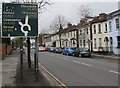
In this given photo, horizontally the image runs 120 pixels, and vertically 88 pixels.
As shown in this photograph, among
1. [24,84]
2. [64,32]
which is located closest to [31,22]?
[24,84]

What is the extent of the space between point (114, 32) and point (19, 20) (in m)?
24.8

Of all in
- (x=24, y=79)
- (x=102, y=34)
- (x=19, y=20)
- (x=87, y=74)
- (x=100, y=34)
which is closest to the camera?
(x=19, y=20)

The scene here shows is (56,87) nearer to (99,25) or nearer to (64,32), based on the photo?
(99,25)

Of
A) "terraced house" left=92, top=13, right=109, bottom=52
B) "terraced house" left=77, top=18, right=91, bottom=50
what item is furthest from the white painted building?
"terraced house" left=77, top=18, right=91, bottom=50

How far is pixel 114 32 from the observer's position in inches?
1209

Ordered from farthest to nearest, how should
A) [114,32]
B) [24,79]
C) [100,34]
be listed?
[100,34]
[114,32]
[24,79]

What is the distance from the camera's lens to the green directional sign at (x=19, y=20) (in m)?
8.46

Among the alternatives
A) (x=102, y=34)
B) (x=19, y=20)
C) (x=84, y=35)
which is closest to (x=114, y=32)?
(x=102, y=34)

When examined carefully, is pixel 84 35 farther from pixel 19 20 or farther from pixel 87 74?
pixel 19 20

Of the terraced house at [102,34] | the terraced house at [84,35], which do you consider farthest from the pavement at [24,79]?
the terraced house at [84,35]

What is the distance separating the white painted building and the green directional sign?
22.9 m

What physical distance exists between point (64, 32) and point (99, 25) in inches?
940

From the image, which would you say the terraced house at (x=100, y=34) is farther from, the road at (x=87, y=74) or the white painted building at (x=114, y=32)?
the road at (x=87, y=74)

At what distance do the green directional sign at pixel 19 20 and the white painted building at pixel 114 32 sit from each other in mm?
22877
